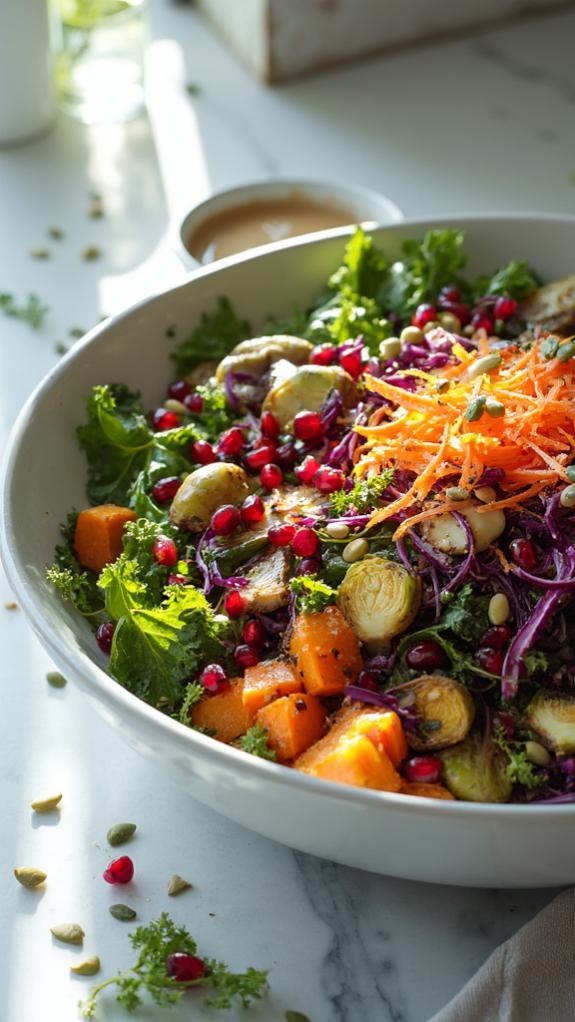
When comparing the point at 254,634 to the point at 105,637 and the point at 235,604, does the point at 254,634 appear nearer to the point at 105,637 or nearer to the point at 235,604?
the point at 235,604

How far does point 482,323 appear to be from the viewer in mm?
3951

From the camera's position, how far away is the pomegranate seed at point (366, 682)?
9.36 feet

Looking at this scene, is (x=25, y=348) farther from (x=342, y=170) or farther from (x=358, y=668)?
(x=358, y=668)

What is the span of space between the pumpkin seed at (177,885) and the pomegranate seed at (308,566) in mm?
798

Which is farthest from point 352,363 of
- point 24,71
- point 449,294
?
point 24,71

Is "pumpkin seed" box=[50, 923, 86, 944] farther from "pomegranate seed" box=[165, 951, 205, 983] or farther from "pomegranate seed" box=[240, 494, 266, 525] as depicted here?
"pomegranate seed" box=[240, 494, 266, 525]

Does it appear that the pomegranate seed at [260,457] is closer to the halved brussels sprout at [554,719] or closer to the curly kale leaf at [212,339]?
the curly kale leaf at [212,339]

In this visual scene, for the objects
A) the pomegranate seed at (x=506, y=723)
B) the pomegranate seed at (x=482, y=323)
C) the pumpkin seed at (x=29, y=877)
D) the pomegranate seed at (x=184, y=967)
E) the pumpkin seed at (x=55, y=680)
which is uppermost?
the pomegranate seed at (x=482, y=323)

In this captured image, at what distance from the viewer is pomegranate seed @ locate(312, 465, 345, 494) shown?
128 inches

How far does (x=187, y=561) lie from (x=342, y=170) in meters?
3.16

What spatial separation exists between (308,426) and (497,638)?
92 cm

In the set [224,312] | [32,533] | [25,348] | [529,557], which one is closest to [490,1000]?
[529,557]

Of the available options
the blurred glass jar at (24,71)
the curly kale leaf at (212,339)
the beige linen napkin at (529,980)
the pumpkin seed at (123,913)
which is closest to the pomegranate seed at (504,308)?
the curly kale leaf at (212,339)

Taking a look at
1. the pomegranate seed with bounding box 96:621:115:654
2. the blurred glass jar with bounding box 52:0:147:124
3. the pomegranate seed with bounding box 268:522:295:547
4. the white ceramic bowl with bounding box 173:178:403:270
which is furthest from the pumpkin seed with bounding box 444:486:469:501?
the blurred glass jar with bounding box 52:0:147:124
